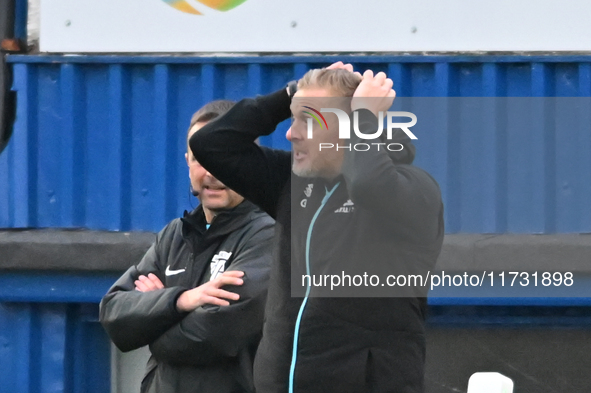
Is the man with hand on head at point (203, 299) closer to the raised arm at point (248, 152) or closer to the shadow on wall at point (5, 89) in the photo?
the raised arm at point (248, 152)

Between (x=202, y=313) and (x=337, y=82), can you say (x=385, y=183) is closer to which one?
(x=337, y=82)

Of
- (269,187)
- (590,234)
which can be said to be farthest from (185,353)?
(590,234)

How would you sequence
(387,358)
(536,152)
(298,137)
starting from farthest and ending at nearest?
(536,152), (298,137), (387,358)

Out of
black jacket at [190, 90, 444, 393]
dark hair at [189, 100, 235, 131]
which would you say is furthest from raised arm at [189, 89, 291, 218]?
dark hair at [189, 100, 235, 131]

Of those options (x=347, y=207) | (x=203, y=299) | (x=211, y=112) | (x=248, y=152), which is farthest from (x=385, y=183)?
(x=211, y=112)

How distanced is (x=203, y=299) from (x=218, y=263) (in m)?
0.19

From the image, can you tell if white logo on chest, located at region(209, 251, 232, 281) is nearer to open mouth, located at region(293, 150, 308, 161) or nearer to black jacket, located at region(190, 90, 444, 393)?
black jacket, located at region(190, 90, 444, 393)

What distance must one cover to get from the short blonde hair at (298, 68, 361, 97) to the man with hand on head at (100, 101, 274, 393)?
67cm

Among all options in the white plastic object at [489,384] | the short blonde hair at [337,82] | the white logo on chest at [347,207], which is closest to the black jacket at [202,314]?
the white logo on chest at [347,207]

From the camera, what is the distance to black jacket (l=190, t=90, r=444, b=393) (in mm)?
2119

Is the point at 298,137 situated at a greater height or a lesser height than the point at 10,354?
greater
